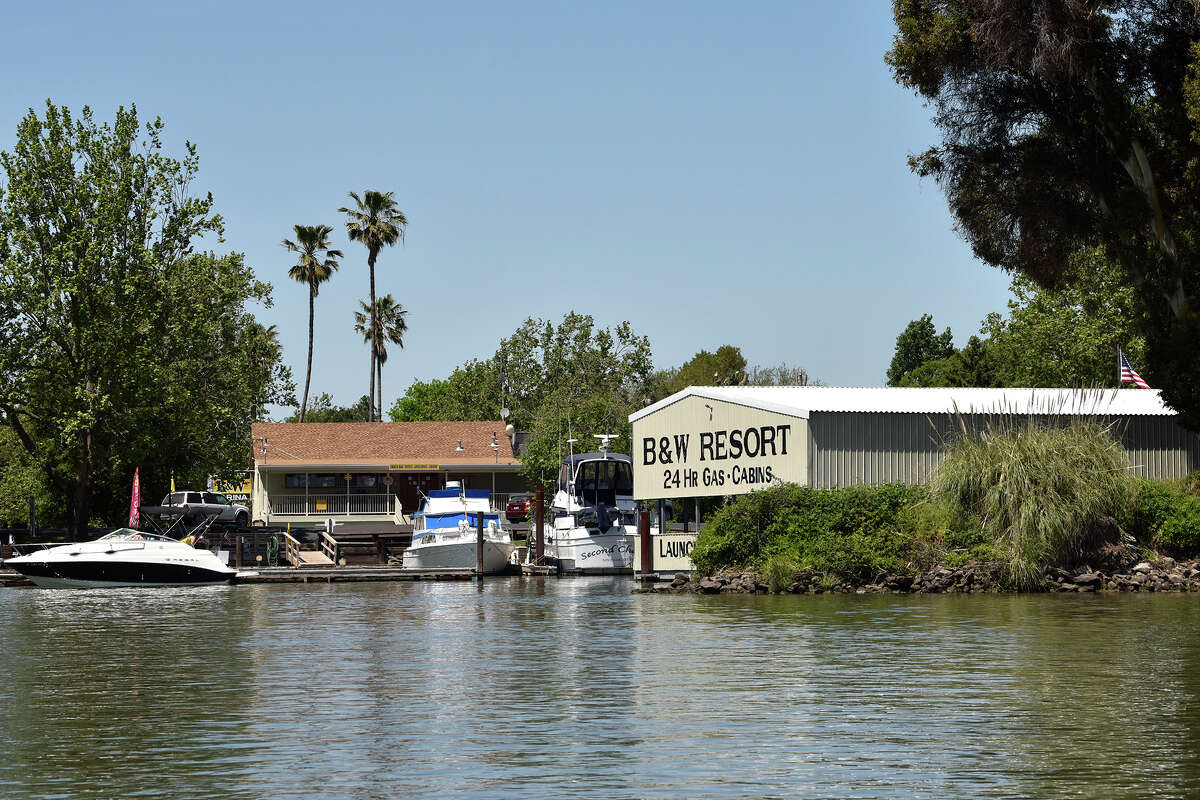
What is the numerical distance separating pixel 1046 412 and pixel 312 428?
1999 inches

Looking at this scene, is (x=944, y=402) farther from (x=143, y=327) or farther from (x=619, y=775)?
(x=143, y=327)

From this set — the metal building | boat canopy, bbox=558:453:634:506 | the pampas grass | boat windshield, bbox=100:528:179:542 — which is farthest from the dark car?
the pampas grass

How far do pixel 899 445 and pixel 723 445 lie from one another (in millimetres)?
5186

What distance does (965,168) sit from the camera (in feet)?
140

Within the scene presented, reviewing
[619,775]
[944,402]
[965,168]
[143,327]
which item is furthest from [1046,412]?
[143,327]

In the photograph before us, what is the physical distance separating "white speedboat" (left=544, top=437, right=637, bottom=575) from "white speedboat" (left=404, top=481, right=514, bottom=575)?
7.21ft

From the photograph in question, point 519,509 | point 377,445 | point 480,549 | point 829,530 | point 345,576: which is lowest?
point 345,576

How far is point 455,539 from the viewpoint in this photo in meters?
53.3

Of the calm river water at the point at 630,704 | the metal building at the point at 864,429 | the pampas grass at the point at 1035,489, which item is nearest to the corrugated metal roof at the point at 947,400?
the metal building at the point at 864,429

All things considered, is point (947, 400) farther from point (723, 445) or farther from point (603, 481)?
point (603, 481)

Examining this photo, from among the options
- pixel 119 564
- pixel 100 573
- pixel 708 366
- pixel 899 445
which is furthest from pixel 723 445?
pixel 708 366

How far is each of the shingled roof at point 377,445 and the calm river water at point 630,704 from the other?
42816 mm

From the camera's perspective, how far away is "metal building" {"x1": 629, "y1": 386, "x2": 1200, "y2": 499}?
3884cm

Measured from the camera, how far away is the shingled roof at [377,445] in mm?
75312
